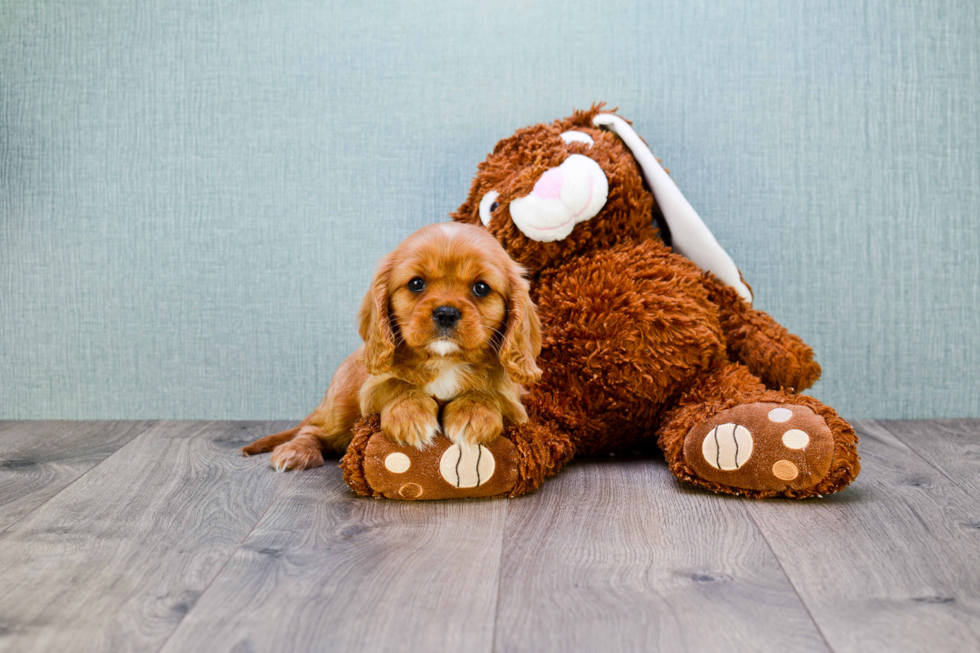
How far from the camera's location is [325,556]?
4.27 feet

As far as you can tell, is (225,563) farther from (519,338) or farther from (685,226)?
(685,226)

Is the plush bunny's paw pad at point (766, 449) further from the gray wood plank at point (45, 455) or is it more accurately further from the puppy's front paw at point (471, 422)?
the gray wood plank at point (45, 455)

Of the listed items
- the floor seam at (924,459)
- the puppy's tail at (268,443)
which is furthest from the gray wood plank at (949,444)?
the puppy's tail at (268,443)

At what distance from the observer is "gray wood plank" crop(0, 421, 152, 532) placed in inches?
64.6

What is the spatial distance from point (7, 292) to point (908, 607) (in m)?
2.41

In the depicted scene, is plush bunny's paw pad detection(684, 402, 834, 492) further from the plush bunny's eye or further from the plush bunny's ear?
the plush bunny's eye

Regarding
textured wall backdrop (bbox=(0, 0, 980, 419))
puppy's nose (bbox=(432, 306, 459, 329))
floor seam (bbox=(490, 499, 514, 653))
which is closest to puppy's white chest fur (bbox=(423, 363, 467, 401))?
puppy's nose (bbox=(432, 306, 459, 329))

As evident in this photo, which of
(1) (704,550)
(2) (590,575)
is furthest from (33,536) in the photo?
(1) (704,550)

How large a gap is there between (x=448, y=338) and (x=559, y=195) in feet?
1.77

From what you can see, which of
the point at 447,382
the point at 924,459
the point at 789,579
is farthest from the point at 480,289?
the point at 924,459

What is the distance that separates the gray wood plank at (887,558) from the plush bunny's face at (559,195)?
73cm

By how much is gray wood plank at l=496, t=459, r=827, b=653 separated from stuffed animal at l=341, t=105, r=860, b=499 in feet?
0.35

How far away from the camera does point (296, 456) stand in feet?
6.09

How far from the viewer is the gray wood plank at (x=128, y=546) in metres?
1.06
